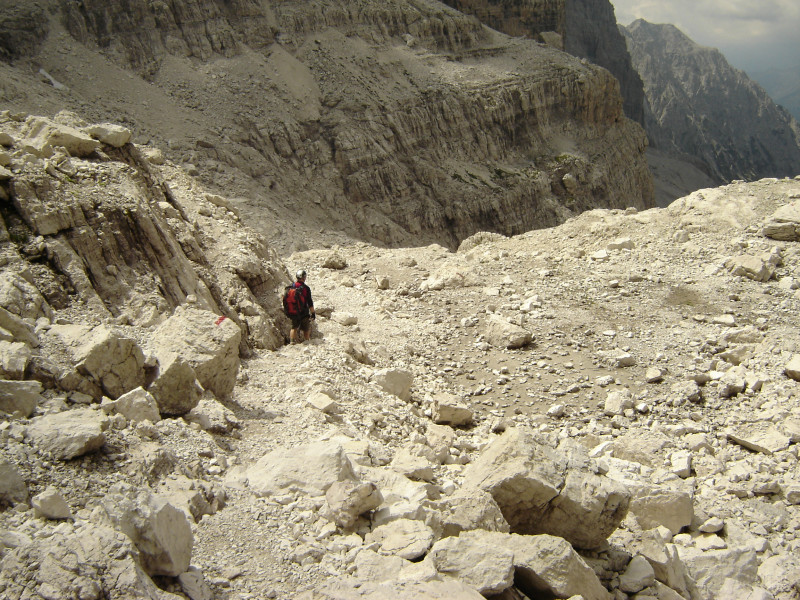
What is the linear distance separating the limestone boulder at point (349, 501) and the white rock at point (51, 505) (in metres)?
1.85

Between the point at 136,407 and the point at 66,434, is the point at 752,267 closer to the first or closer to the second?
the point at 136,407

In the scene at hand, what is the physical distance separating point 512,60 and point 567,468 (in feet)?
139

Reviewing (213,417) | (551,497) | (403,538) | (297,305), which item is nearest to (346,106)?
(297,305)

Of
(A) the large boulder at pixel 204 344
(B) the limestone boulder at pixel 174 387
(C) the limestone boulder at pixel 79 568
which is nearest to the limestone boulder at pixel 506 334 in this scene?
(A) the large boulder at pixel 204 344

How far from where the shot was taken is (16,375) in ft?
16.0

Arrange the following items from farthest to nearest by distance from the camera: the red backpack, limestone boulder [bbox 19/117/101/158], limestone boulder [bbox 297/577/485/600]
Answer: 1. the red backpack
2. limestone boulder [bbox 19/117/101/158]
3. limestone boulder [bbox 297/577/485/600]

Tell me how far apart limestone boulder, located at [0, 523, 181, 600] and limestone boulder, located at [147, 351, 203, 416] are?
247 centimetres

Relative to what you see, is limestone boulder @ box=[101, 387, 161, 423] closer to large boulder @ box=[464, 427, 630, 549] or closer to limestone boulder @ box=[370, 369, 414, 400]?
large boulder @ box=[464, 427, 630, 549]

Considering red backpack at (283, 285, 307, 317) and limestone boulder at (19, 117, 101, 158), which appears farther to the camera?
red backpack at (283, 285, 307, 317)

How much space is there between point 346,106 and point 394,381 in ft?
91.3

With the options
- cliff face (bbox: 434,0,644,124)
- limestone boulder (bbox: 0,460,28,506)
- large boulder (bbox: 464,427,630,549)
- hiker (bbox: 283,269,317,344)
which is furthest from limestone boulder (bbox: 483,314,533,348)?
cliff face (bbox: 434,0,644,124)

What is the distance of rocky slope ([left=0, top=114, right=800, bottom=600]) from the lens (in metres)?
4.14

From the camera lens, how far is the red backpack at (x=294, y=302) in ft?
33.7

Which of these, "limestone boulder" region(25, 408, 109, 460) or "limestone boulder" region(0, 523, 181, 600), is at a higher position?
"limestone boulder" region(25, 408, 109, 460)
